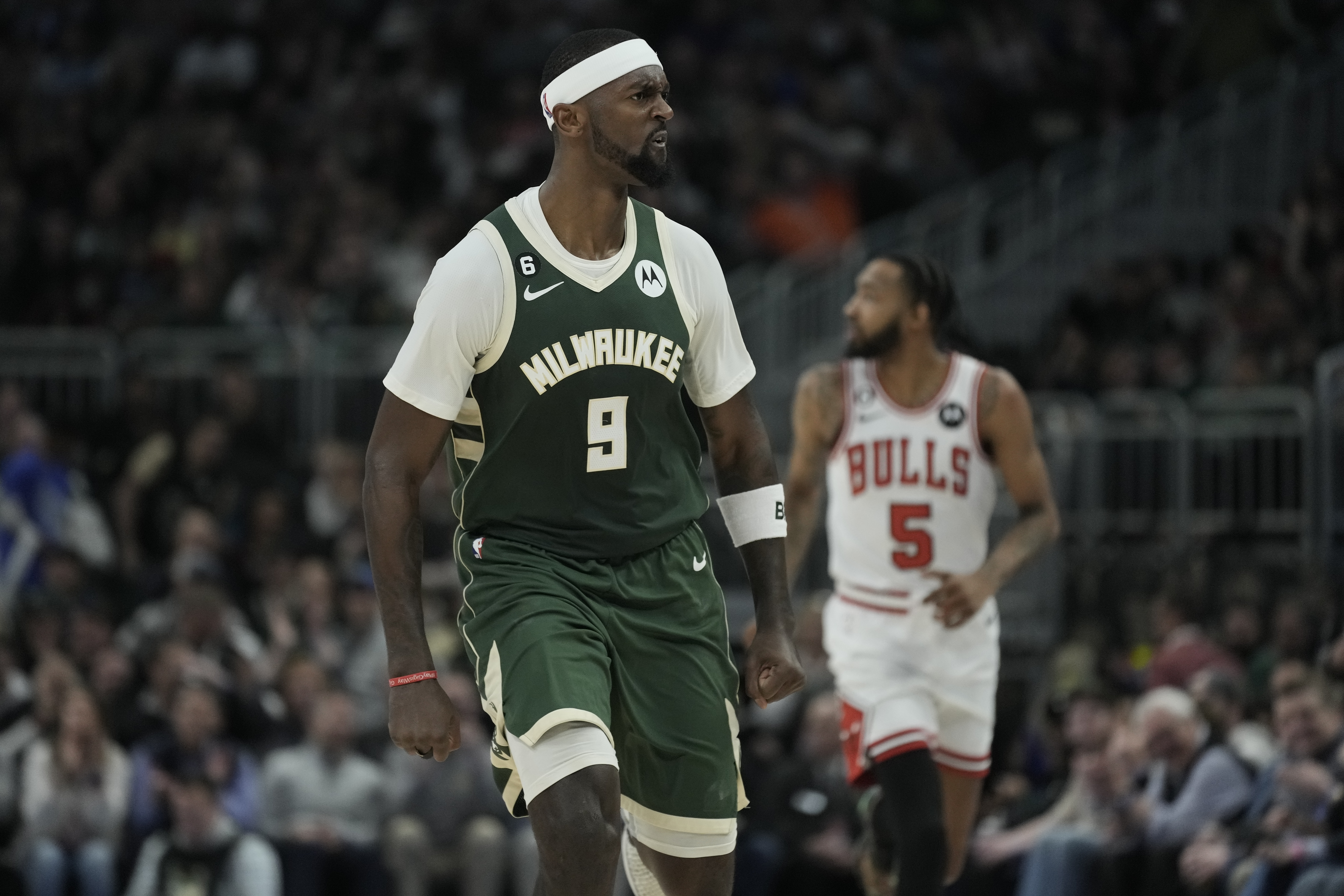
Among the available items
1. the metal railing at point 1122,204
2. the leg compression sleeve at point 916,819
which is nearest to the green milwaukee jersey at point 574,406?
the leg compression sleeve at point 916,819

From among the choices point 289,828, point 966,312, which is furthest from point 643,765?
point 966,312

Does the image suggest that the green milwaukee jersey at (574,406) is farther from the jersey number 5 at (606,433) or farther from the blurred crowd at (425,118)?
the blurred crowd at (425,118)

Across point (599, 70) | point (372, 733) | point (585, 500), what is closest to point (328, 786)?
point (372, 733)

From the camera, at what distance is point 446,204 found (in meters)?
17.0

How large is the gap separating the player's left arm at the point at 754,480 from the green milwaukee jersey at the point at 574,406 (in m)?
0.24

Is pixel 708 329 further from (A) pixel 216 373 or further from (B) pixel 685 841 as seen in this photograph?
(A) pixel 216 373

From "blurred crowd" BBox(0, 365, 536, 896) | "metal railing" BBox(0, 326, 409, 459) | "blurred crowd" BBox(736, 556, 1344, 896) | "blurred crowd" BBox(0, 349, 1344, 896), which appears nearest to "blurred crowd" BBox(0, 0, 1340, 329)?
"metal railing" BBox(0, 326, 409, 459)

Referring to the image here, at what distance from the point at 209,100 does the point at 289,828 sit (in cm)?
963

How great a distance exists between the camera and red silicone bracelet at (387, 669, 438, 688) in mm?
4961

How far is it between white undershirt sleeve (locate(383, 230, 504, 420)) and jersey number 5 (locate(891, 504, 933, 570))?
266 cm

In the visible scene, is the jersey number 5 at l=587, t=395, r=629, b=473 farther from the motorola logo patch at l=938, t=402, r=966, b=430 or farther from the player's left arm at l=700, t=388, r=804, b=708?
the motorola logo patch at l=938, t=402, r=966, b=430

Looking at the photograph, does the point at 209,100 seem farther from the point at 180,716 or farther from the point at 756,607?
the point at 756,607

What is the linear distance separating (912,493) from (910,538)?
167 millimetres

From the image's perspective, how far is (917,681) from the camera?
726 centimetres
